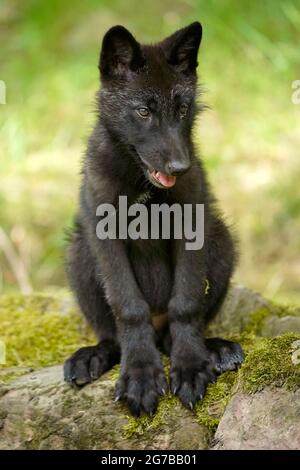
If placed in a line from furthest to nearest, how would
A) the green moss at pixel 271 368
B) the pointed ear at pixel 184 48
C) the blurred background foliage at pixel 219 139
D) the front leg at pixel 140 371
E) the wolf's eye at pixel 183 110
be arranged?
the blurred background foliage at pixel 219 139, the pointed ear at pixel 184 48, the wolf's eye at pixel 183 110, the front leg at pixel 140 371, the green moss at pixel 271 368

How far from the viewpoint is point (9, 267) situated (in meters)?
8.43

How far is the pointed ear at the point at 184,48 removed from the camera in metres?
4.22

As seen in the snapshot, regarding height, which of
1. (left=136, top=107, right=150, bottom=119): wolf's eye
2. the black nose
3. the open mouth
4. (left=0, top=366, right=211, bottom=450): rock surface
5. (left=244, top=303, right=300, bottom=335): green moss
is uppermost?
(left=136, top=107, right=150, bottom=119): wolf's eye

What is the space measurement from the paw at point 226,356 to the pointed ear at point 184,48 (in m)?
1.43

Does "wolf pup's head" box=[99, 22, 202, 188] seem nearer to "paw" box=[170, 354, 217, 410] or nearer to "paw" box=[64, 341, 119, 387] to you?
"paw" box=[170, 354, 217, 410]

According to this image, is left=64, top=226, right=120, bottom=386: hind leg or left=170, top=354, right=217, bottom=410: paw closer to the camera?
left=170, top=354, right=217, bottom=410: paw

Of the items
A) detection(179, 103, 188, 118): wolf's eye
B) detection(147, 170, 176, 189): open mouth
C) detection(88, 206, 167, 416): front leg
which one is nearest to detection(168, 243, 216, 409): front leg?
detection(88, 206, 167, 416): front leg

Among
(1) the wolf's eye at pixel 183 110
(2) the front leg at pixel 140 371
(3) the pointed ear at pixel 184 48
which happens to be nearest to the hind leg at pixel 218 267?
(2) the front leg at pixel 140 371

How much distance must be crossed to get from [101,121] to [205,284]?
41.1 inches

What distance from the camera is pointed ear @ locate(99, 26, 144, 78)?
4.12 metres

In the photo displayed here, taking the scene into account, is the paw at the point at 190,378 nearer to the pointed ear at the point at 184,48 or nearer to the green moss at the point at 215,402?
the green moss at the point at 215,402

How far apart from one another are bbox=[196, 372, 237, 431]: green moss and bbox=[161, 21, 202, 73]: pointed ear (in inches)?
62.7
